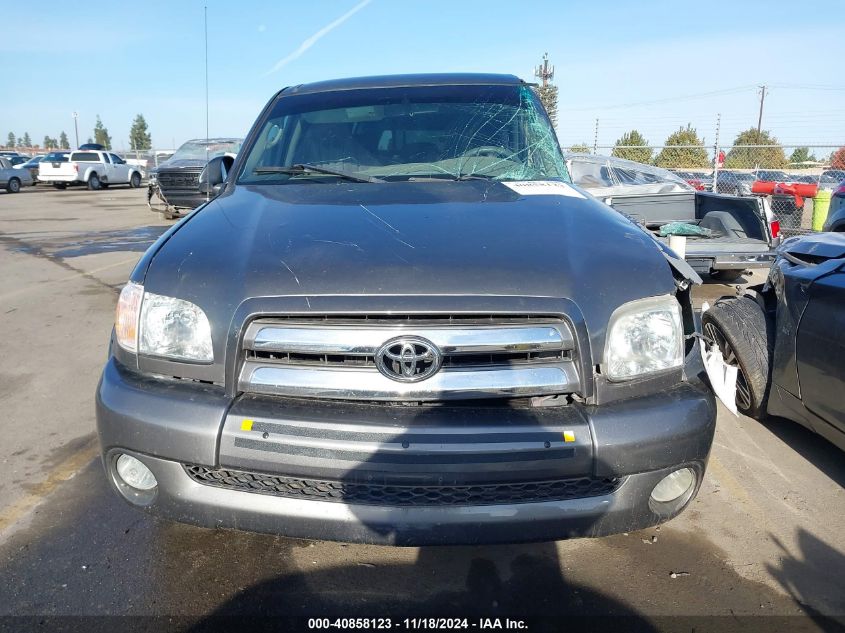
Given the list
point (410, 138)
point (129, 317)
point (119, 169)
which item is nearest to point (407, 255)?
point (129, 317)

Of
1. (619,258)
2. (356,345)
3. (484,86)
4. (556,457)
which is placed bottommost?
(556,457)

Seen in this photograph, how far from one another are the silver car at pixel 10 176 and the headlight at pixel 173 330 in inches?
1245

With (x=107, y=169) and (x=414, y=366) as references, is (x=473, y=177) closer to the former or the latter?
(x=414, y=366)

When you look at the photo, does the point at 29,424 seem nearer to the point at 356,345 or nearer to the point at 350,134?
the point at 350,134

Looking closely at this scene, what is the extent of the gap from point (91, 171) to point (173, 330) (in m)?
33.2

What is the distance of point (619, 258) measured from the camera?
239 centimetres

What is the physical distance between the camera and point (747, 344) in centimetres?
384

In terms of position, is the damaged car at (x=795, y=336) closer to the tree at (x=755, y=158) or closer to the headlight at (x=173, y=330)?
the headlight at (x=173, y=330)

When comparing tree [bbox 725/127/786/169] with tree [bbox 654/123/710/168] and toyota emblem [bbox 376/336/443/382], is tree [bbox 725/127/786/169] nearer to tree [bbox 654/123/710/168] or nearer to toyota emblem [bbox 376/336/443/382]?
tree [bbox 654/123/710/168]

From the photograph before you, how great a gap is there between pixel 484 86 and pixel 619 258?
6.37 ft

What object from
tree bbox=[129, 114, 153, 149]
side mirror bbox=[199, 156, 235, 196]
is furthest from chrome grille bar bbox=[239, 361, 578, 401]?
tree bbox=[129, 114, 153, 149]

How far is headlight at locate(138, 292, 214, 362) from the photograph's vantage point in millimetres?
2232

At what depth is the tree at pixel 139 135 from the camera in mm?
93062

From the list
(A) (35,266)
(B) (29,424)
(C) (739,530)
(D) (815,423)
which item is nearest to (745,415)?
(D) (815,423)
